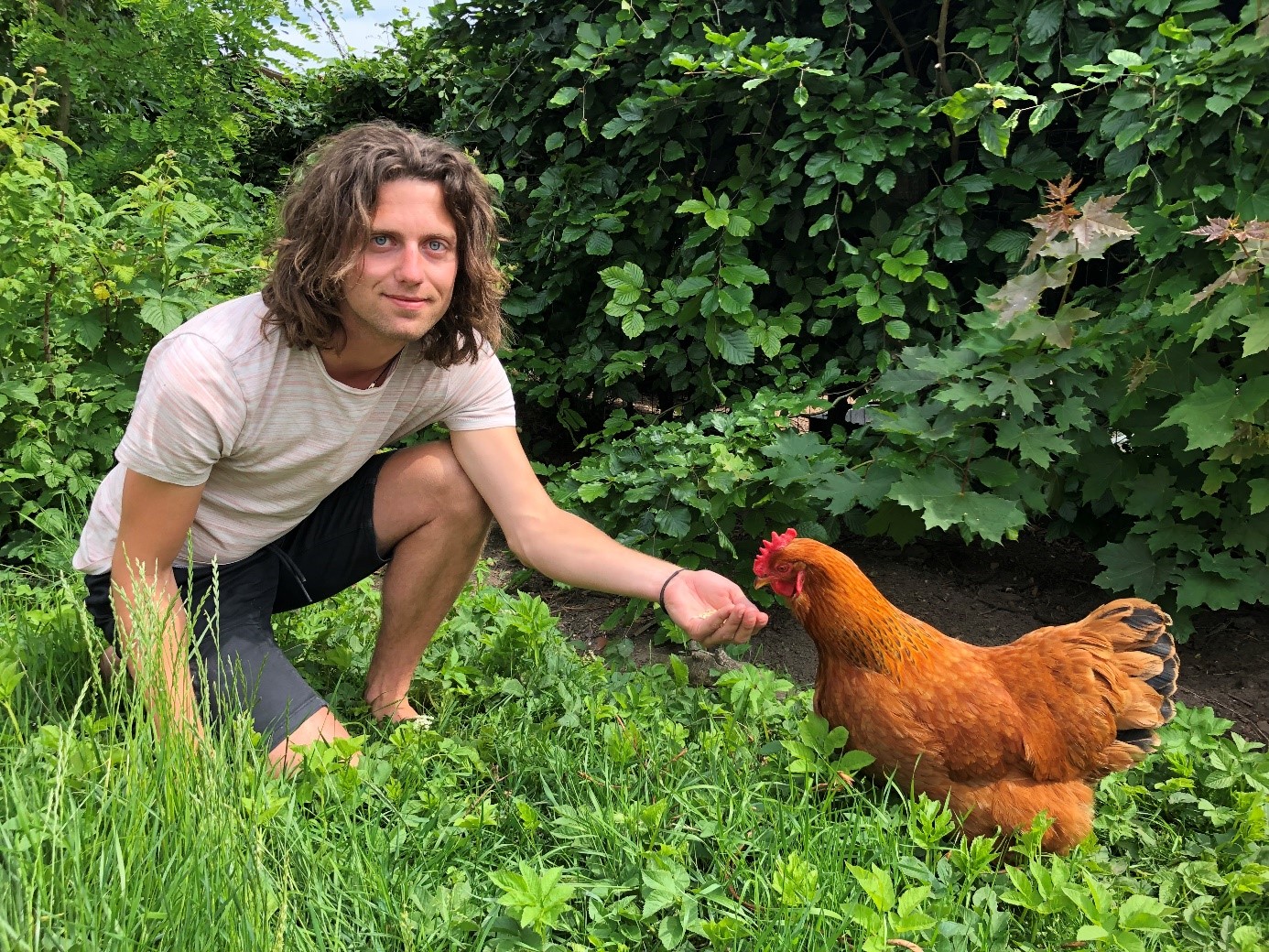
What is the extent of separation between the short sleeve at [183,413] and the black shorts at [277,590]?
31 centimetres

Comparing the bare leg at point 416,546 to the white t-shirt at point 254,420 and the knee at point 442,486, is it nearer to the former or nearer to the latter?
the knee at point 442,486

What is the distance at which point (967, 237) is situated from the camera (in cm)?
360

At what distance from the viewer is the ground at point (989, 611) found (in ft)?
9.84

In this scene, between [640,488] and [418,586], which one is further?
[640,488]

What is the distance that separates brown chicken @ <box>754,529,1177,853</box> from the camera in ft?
6.82

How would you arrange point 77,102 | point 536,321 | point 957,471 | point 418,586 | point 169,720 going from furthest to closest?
point 77,102, point 536,321, point 957,471, point 418,586, point 169,720

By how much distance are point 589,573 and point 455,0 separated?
3.79 metres

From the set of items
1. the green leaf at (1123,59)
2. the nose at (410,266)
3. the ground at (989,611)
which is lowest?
the ground at (989,611)

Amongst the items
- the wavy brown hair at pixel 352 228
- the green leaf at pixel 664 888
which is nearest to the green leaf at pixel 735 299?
the wavy brown hair at pixel 352 228

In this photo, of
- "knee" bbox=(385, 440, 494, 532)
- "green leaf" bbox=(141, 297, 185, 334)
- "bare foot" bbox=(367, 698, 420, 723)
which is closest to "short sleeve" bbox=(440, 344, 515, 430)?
"knee" bbox=(385, 440, 494, 532)

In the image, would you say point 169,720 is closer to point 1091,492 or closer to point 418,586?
point 418,586

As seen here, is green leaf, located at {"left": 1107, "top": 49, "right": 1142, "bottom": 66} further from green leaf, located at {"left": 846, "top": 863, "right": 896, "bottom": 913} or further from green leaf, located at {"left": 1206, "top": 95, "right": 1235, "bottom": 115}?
green leaf, located at {"left": 846, "top": 863, "right": 896, "bottom": 913}

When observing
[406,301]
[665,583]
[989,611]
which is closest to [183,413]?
[406,301]

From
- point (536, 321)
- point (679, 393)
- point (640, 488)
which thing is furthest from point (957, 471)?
point (536, 321)
